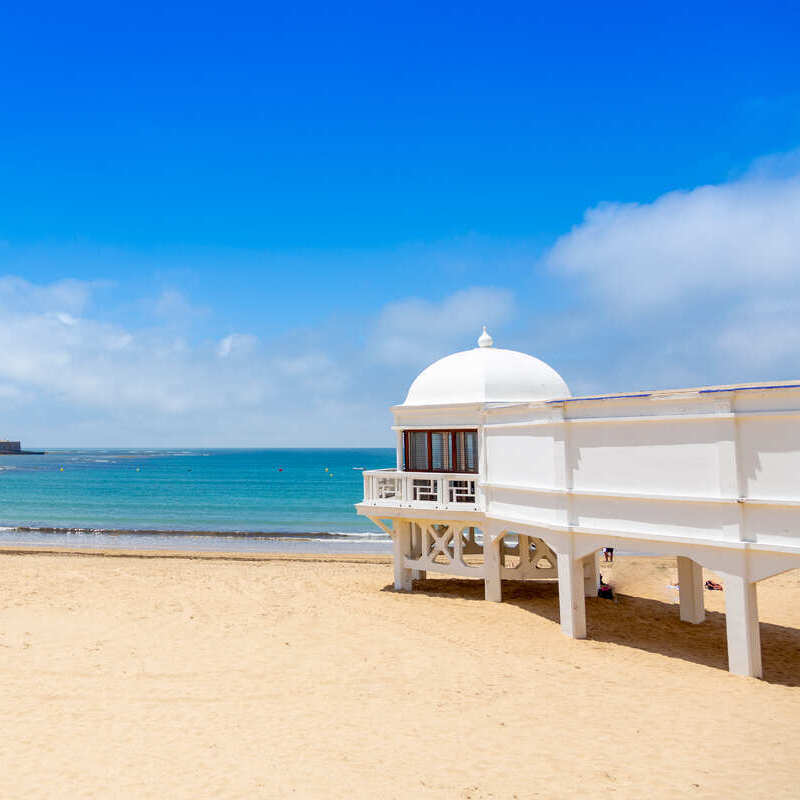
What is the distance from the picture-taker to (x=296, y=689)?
35.3 feet

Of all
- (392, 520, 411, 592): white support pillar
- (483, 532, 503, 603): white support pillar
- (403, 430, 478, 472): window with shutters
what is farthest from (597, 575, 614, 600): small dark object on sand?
(392, 520, 411, 592): white support pillar

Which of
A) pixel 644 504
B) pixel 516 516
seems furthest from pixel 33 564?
pixel 644 504

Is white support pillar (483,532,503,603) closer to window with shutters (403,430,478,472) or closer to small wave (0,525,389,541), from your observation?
window with shutters (403,430,478,472)

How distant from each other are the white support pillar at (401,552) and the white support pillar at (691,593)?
726 centimetres

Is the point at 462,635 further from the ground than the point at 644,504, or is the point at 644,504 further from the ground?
the point at 644,504

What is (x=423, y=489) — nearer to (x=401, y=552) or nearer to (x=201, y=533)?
(x=401, y=552)

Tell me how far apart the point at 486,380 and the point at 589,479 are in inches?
182

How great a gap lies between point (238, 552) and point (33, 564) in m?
10.1

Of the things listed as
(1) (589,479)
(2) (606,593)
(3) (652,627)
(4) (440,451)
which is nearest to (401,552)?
(4) (440,451)

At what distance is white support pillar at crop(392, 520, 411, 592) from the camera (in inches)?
715

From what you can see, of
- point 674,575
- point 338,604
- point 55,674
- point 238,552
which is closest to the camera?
point 55,674

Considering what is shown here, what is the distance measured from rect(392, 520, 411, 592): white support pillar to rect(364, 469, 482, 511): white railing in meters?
0.90

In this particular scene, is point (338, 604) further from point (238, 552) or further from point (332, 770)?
point (238, 552)

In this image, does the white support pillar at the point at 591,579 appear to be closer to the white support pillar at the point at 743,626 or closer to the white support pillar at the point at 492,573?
the white support pillar at the point at 492,573
